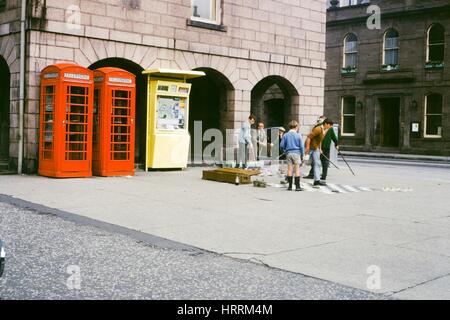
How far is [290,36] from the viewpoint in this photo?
70.3 ft

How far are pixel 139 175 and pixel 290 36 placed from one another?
8914 millimetres

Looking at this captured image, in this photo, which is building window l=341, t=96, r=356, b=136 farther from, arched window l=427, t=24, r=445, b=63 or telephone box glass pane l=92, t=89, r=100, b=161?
telephone box glass pane l=92, t=89, r=100, b=161

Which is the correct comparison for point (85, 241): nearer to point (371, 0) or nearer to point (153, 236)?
point (153, 236)

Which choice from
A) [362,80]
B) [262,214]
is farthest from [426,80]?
[262,214]

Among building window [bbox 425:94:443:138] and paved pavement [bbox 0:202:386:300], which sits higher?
building window [bbox 425:94:443:138]

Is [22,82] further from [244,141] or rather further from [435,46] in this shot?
[435,46]

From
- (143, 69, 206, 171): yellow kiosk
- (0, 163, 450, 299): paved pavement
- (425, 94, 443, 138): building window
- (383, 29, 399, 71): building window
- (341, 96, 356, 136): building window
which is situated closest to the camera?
(0, 163, 450, 299): paved pavement

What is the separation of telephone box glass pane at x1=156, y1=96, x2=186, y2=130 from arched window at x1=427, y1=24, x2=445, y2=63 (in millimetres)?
19831

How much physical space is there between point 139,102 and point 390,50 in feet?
69.0

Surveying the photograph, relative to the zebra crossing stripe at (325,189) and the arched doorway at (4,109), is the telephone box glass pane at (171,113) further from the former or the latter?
the zebra crossing stripe at (325,189)

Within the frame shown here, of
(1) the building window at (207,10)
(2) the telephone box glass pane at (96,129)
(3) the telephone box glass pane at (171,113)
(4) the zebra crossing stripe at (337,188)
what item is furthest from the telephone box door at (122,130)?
(4) the zebra crossing stripe at (337,188)

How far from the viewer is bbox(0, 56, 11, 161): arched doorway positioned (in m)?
17.8

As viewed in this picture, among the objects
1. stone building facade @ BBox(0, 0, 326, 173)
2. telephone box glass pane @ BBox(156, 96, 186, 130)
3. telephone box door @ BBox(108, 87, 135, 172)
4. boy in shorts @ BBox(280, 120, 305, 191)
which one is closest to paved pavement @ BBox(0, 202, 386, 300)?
boy in shorts @ BBox(280, 120, 305, 191)

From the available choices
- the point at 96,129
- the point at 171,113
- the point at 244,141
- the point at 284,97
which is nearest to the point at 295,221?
the point at 96,129
